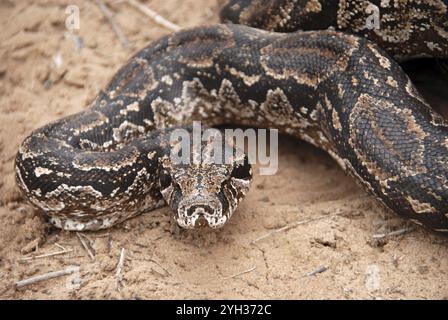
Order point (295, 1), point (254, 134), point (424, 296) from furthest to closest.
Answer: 1. point (254, 134)
2. point (295, 1)
3. point (424, 296)

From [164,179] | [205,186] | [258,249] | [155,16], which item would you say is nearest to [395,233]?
[258,249]

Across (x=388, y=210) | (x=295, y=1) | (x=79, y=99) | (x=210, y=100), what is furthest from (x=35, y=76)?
(x=388, y=210)

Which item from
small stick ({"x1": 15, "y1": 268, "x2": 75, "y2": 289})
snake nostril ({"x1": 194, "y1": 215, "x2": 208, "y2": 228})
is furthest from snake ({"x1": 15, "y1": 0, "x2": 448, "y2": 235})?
small stick ({"x1": 15, "y1": 268, "x2": 75, "y2": 289})

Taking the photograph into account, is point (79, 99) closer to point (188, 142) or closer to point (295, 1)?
point (188, 142)

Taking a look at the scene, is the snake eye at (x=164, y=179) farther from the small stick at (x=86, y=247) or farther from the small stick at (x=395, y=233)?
the small stick at (x=395, y=233)

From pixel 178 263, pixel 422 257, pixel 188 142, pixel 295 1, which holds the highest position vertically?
pixel 295 1

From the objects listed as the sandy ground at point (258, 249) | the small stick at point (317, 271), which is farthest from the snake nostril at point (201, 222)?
the small stick at point (317, 271)
